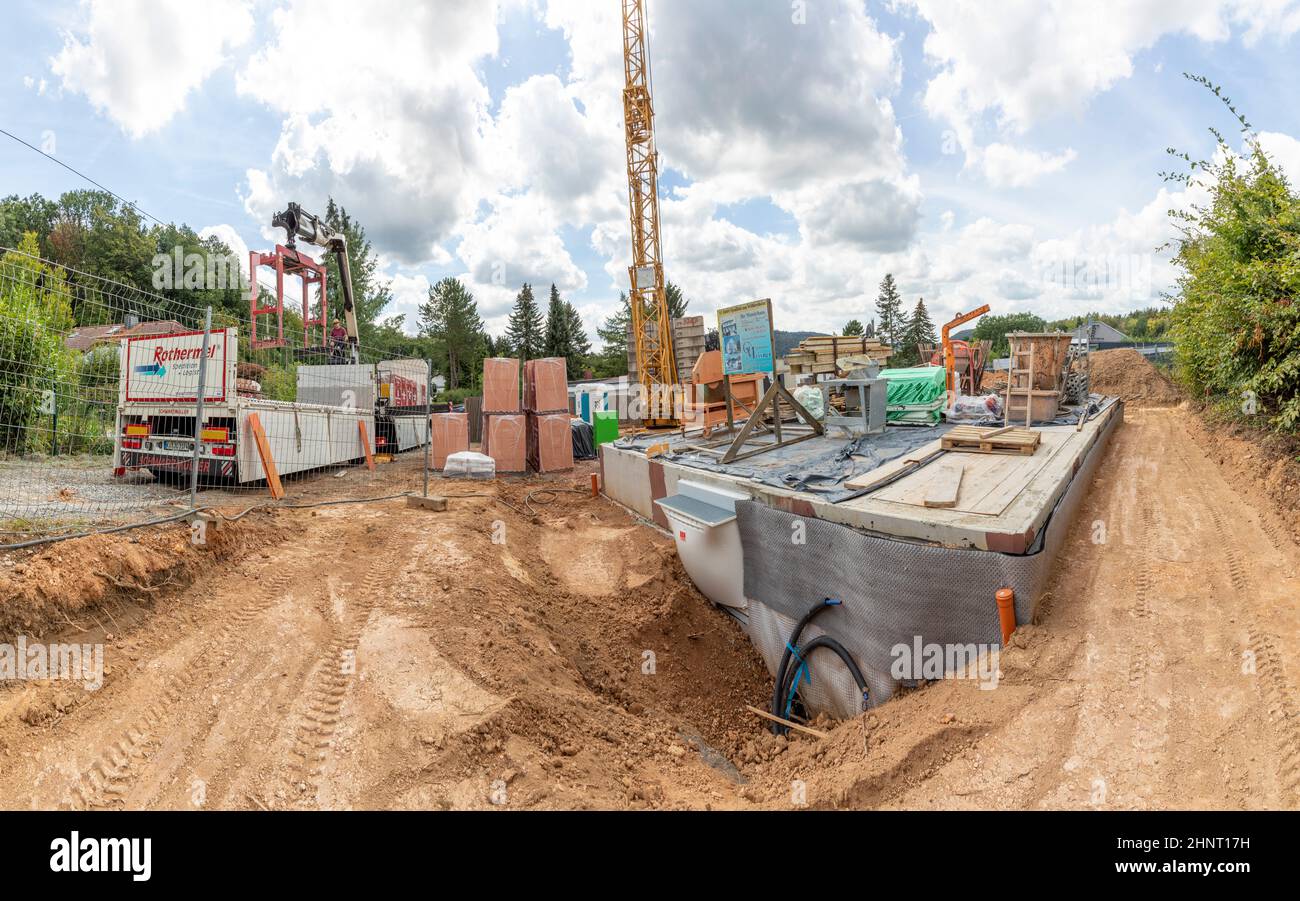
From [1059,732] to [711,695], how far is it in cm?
342

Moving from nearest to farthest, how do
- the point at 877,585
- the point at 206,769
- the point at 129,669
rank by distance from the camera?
the point at 206,769 < the point at 129,669 < the point at 877,585

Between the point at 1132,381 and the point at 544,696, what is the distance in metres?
32.1

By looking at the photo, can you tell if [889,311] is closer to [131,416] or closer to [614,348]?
[614,348]

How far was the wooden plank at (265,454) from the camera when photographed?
7.84 m

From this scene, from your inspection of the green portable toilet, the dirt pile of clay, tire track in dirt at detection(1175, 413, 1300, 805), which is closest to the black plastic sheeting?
the green portable toilet

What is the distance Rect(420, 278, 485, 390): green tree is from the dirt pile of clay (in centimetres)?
4116

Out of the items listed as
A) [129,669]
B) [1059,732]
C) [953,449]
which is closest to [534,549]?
A: [129,669]

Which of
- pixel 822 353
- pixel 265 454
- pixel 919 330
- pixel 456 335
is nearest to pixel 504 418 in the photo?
pixel 265 454

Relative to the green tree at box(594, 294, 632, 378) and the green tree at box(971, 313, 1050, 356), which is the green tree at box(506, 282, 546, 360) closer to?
the green tree at box(594, 294, 632, 378)

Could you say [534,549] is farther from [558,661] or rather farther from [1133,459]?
[1133,459]

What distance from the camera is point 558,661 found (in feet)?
16.8

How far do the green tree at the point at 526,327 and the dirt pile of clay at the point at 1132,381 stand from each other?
134 ft

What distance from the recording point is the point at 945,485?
553cm

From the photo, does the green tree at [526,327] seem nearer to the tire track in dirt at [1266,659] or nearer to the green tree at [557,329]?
the green tree at [557,329]
